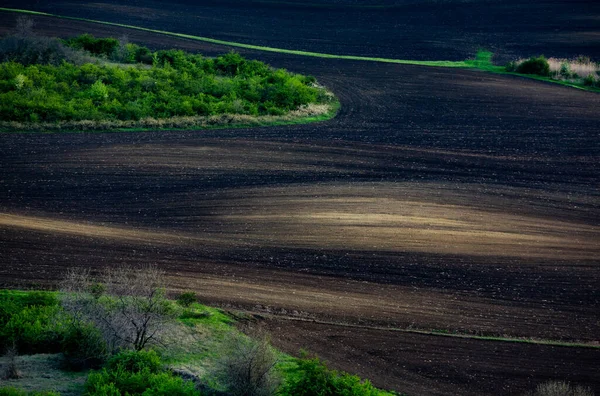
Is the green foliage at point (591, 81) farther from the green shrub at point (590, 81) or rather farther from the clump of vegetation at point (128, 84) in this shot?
the clump of vegetation at point (128, 84)

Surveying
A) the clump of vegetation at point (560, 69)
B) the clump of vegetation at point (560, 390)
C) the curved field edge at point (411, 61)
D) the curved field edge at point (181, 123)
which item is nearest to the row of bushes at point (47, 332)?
the clump of vegetation at point (560, 390)

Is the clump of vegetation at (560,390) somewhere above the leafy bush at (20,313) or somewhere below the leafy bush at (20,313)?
Answer: above

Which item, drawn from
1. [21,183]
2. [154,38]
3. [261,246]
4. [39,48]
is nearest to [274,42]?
[154,38]

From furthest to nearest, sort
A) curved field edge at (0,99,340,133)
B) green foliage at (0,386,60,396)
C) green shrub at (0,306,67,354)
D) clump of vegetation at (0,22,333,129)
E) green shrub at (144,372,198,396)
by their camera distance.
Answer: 1. clump of vegetation at (0,22,333,129)
2. curved field edge at (0,99,340,133)
3. green shrub at (0,306,67,354)
4. green shrub at (144,372,198,396)
5. green foliage at (0,386,60,396)

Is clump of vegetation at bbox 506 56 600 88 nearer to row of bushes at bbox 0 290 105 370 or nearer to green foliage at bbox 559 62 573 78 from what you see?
green foliage at bbox 559 62 573 78

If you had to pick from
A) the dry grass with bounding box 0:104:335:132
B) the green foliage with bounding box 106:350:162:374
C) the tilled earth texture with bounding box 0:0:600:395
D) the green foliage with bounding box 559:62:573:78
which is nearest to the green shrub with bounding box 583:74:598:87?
the green foliage with bounding box 559:62:573:78

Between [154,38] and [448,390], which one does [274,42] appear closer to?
[154,38]

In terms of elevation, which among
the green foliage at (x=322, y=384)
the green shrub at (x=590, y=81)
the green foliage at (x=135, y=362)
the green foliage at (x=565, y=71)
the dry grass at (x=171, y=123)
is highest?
the green foliage at (x=565, y=71)

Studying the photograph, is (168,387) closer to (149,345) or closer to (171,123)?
(149,345)
